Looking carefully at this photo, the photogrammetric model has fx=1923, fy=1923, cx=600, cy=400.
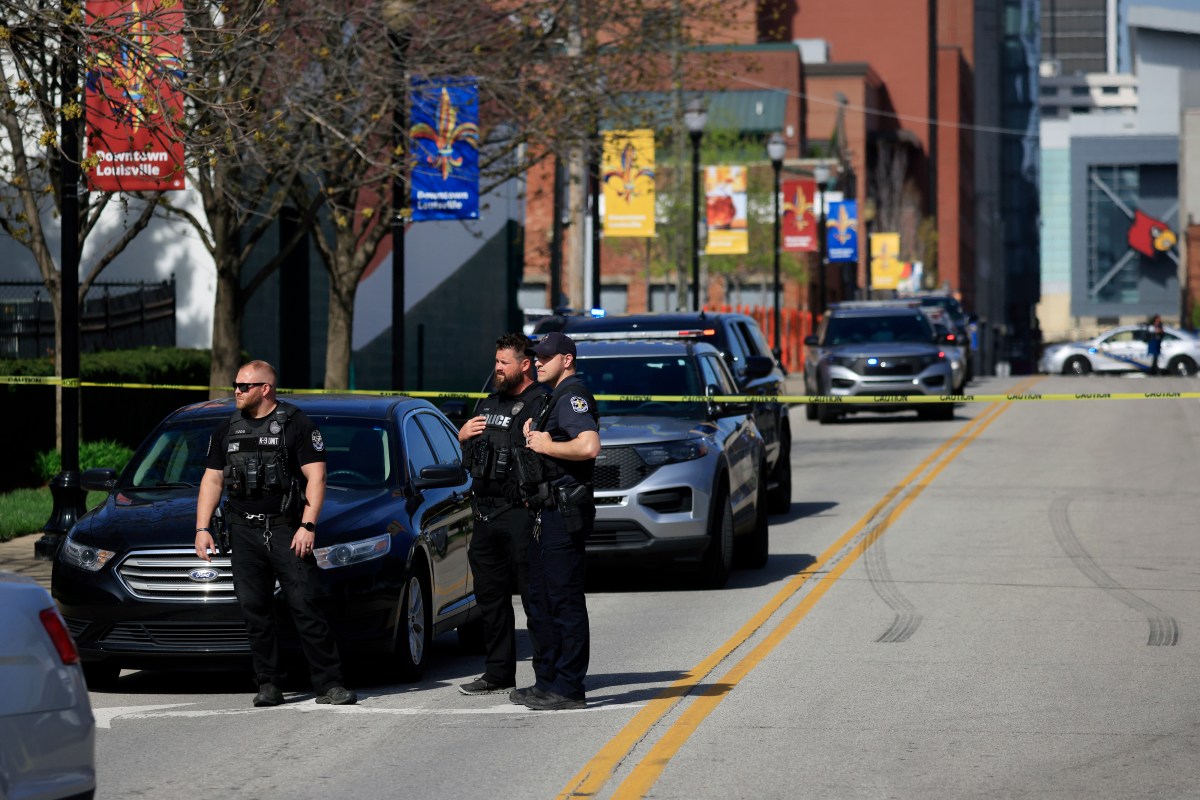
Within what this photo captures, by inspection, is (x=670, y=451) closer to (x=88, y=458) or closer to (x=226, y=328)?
(x=88, y=458)

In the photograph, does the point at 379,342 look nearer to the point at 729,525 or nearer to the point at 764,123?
the point at 729,525

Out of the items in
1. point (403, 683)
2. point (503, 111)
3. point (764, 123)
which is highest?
point (764, 123)

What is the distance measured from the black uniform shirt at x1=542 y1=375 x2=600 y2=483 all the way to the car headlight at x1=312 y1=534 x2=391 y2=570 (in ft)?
4.29

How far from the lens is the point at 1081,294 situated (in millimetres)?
185250

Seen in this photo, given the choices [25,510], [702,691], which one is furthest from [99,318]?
[702,691]

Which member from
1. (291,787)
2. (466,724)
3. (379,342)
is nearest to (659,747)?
(466,724)

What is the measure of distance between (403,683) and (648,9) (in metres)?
17.8

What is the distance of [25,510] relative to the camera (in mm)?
18328

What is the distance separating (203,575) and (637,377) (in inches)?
267

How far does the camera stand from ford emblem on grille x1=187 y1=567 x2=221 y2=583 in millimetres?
9578

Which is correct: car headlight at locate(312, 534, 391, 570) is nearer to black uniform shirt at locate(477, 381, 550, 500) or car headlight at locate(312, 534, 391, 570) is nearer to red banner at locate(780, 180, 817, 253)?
black uniform shirt at locate(477, 381, 550, 500)

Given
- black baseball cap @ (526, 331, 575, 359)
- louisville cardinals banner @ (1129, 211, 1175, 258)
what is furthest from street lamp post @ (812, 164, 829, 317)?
louisville cardinals banner @ (1129, 211, 1175, 258)

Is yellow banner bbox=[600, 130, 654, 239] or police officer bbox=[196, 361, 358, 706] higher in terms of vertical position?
yellow banner bbox=[600, 130, 654, 239]

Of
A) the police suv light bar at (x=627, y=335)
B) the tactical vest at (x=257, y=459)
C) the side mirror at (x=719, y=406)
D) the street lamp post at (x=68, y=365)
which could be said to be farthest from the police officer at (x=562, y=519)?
the police suv light bar at (x=627, y=335)
